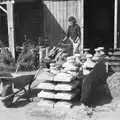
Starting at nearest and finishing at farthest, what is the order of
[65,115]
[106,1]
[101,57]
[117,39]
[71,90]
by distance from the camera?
1. [65,115]
2. [71,90]
3. [101,57]
4. [117,39]
5. [106,1]

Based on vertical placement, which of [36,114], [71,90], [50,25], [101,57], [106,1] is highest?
[106,1]

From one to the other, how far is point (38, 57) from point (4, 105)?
5.14m

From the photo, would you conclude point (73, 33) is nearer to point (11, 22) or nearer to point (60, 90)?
point (11, 22)

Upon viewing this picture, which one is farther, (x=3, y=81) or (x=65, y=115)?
(x=3, y=81)

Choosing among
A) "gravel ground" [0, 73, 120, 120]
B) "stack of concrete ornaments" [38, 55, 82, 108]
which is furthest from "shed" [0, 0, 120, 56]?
"gravel ground" [0, 73, 120, 120]

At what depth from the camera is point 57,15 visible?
1378 centimetres

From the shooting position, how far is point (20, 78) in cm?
832

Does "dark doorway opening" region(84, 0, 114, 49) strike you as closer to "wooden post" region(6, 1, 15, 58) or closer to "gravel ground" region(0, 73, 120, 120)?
"wooden post" region(6, 1, 15, 58)

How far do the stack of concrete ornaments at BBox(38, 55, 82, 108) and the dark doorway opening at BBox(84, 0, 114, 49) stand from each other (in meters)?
6.19

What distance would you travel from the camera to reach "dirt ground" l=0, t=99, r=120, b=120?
7121mm

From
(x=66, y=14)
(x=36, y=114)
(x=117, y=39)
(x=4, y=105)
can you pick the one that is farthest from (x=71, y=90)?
(x=66, y=14)

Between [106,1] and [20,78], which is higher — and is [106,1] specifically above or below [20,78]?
above

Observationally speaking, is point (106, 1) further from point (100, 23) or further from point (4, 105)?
point (4, 105)

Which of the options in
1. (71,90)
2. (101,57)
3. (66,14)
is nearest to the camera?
(71,90)
